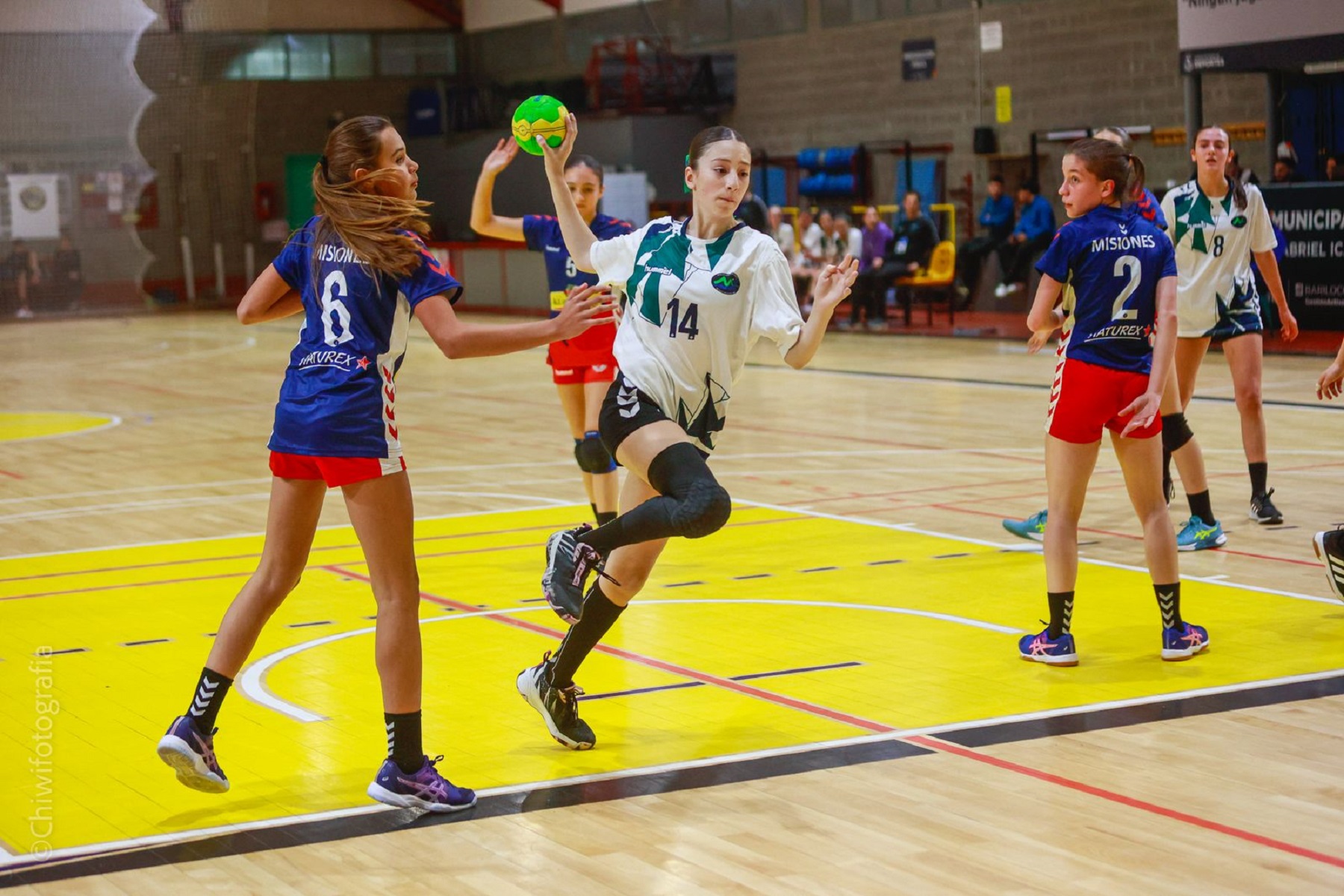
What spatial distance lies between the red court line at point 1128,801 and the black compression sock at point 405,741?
1.57 m

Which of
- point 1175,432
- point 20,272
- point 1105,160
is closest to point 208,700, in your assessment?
point 1105,160

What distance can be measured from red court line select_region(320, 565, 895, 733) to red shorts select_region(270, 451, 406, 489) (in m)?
1.79

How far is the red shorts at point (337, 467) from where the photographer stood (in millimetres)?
4602

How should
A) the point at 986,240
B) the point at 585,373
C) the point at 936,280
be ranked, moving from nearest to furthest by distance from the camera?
1. the point at 585,373
2. the point at 936,280
3. the point at 986,240

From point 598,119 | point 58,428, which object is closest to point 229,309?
point 598,119

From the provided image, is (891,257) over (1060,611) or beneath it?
over

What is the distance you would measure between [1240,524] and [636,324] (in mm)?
4790

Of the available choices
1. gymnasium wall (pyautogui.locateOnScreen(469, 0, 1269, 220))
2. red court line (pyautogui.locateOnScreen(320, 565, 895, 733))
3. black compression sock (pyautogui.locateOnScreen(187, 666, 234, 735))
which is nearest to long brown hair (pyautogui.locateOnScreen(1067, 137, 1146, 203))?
red court line (pyautogui.locateOnScreen(320, 565, 895, 733))

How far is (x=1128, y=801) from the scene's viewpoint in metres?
4.67

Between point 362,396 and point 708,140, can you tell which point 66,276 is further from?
point 362,396

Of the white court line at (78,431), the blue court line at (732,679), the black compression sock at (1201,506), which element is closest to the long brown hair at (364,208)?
the blue court line at (732,679)

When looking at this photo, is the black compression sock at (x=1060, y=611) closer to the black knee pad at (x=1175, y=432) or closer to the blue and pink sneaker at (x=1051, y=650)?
the blue and pink sneaker at (x=1051, y=650)

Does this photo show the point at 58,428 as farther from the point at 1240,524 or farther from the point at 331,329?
the point at 331,329

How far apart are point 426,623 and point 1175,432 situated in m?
3.70
